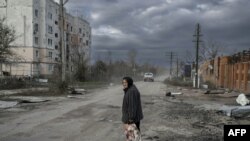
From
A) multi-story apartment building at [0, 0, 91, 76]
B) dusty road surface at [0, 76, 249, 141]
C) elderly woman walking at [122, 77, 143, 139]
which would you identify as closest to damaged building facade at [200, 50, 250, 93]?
dusty road surface at [0, 76, 249, 141]

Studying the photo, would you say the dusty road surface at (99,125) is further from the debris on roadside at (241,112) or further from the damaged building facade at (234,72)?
the damaged building facade at (234,72)

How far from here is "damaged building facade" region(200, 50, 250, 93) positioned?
114 ft

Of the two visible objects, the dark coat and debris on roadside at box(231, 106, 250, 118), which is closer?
the dark coat

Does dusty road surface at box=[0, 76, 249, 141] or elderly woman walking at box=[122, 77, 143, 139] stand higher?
elderly woman walking at box=[122, 77, 143, 139]

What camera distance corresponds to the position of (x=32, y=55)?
73.7 meters

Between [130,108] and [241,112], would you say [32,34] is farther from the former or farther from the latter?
[130,108]

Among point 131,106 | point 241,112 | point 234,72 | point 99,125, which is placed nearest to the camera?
point 131,106

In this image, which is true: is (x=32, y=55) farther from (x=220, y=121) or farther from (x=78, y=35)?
(x=220, y=121)

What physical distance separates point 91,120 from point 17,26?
204 feet

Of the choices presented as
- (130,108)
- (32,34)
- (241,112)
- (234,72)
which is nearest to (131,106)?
(130,108)

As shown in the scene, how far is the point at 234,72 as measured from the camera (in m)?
40.8

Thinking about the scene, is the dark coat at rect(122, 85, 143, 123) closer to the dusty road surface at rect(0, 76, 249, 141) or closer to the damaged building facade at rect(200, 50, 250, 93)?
the dusty road surface at rect(0, 76, 249, 141)

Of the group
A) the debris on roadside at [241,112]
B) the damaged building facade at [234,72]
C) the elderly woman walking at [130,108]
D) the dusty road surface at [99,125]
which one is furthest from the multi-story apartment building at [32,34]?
the elderly woman walking at [130,108]

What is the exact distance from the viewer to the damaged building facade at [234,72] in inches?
1367
